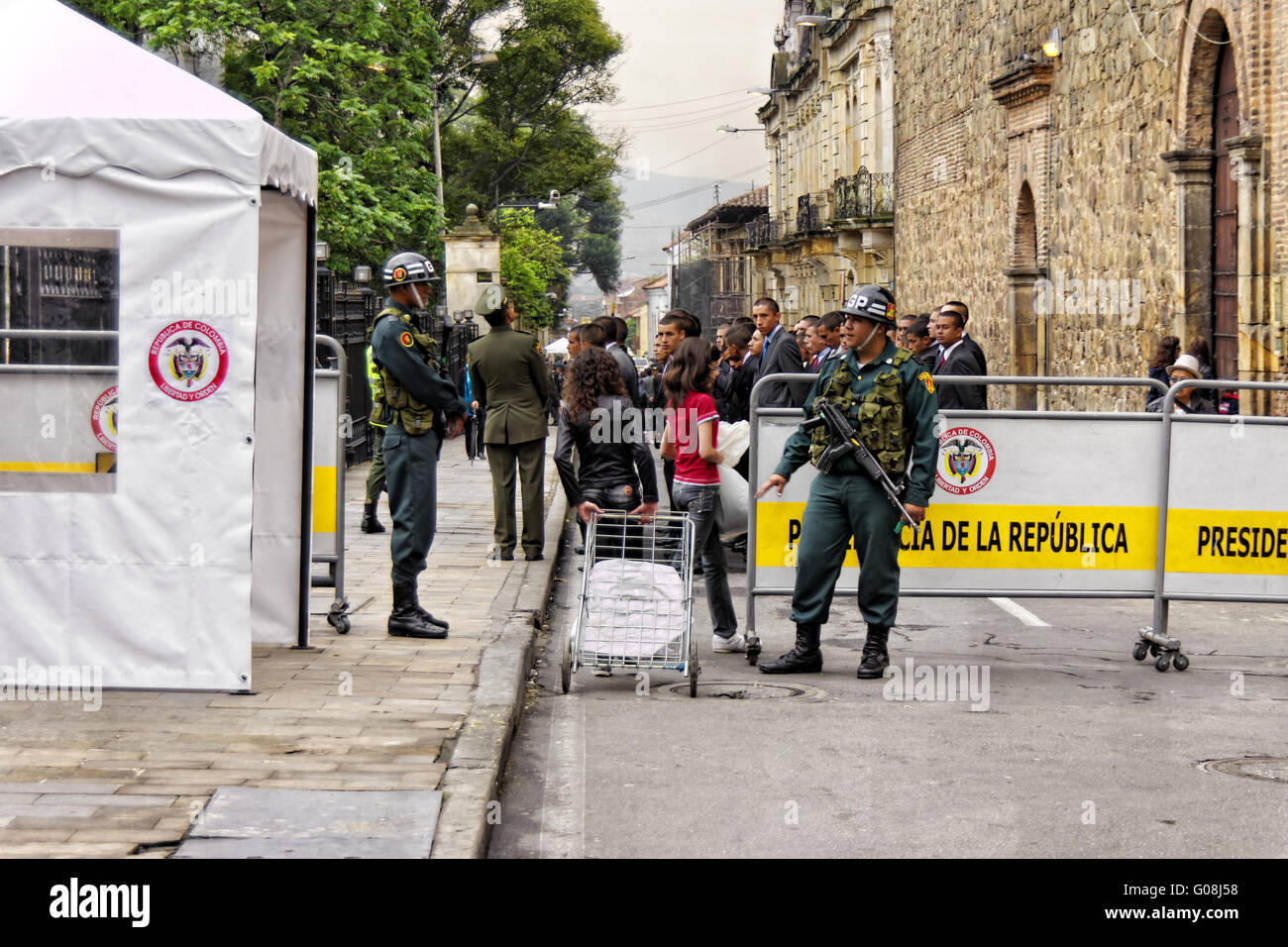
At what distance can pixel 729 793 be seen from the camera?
614 cm

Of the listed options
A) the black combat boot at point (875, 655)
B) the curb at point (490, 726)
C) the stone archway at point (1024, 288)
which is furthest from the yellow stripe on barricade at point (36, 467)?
the stone archway at point (1024, 288)

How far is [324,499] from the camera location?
9.05 m

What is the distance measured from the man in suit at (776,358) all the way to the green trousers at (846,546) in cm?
380

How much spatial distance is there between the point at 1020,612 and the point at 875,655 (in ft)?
8.69

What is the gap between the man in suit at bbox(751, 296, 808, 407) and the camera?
12.5 metres

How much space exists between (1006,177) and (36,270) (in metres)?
20.2

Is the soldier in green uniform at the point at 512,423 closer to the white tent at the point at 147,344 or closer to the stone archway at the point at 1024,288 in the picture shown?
the white tent at the point at 147,344

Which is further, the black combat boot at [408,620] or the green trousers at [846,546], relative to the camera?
the black combat boot at [408,620]

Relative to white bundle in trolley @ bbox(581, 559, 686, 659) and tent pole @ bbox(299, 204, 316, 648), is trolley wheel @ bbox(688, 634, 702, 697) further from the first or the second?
tent pole @ bbox(299, 204, 316, 648)

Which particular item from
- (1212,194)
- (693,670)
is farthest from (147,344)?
(1212,194)

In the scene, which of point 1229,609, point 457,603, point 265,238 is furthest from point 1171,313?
point 265,238

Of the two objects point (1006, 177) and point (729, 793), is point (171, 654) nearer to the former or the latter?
point (729, 793)

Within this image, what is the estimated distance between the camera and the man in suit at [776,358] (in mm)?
12547

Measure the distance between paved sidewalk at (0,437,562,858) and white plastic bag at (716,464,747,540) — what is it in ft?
5.32
